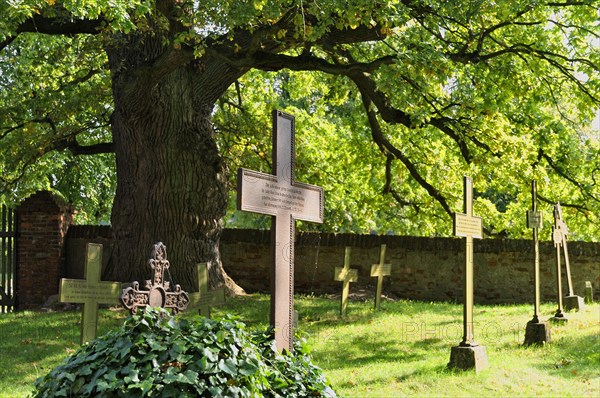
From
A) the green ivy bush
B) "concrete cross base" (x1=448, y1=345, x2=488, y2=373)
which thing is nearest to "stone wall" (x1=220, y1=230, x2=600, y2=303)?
"concrete cross base" (x1=448, y1=345, x2=488, y2=373)

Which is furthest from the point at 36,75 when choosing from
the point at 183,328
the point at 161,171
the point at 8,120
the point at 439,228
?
the point at 183,328

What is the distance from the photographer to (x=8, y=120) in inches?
703

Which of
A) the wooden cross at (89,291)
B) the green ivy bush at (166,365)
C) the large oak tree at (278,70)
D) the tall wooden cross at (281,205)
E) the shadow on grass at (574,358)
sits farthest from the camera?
the large oak tree at (278,70)

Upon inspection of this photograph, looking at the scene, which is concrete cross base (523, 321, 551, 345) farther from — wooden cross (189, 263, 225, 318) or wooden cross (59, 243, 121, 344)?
wooden cross (59, 243, 121, 344)

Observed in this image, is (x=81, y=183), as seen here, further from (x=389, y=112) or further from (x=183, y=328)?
(x=183, y=328)

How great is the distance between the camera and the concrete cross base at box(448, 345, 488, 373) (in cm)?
1021

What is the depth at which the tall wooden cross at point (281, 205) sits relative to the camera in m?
7.36

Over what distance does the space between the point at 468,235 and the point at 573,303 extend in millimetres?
6254

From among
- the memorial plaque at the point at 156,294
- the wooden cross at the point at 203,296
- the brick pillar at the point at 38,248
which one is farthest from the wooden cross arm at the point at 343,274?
the brick pillar at the point at 38,248

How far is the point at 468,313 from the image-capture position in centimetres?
1059

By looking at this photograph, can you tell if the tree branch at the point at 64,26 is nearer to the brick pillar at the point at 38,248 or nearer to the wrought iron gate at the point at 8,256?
the brick pillar at the point at 38,248

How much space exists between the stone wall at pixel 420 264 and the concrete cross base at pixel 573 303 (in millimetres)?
1938

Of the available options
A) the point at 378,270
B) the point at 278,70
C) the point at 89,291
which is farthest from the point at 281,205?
the point at 378,270

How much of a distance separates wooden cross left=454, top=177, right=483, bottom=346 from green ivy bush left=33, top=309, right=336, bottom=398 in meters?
5.10
